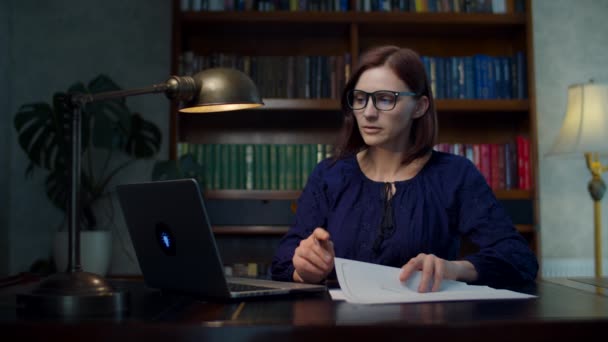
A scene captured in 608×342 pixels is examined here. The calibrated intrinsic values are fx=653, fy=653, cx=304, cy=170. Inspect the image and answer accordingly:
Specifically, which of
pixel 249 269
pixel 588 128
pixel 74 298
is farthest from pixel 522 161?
pixel 74 298

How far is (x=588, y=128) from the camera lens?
2.58 metres

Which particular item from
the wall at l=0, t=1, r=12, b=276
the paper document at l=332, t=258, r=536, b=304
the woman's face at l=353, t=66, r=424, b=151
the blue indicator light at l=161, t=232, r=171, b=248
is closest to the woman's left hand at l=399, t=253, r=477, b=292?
the paper document at l=332, t=258, r=536, b=304

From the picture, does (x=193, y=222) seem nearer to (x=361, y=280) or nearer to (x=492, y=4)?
(x=361, y=280)

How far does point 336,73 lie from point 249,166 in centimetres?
54

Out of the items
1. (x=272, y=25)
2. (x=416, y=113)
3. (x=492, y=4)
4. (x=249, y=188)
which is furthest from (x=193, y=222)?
(x=492, y=4)

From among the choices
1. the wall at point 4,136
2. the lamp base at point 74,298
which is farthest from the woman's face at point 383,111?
the wall at point 4,136

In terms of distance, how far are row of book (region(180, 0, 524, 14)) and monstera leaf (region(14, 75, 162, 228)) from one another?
0.52 metres

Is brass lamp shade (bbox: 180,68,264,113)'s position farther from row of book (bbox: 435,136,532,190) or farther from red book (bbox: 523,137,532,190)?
red book (bbox: 523,137,532,190)

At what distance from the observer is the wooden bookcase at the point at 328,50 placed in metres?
Result: 2.72

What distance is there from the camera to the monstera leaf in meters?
2.61

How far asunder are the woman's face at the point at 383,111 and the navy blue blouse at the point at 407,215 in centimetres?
13

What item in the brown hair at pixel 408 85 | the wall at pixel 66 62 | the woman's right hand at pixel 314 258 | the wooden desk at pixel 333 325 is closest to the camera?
the wooden desk at pixel 333 325

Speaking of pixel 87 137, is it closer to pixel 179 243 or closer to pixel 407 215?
pixel 407 215

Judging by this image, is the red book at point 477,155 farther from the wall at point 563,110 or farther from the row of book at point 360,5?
the row of book at point 360,5
